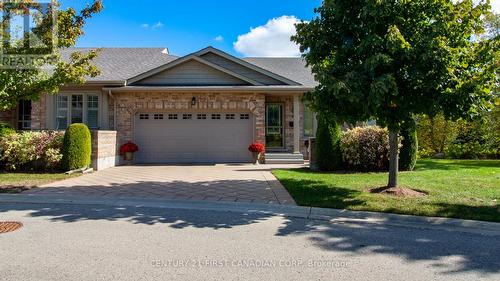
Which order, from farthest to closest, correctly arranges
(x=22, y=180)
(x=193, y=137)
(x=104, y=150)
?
(x=193, y=137), (x=104, y=150), (x=22, y=180)

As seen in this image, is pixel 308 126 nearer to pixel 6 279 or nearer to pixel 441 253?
pixel 441 253

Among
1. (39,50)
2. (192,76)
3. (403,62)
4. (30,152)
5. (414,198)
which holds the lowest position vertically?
(414,198)

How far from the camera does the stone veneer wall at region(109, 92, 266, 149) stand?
620 inches

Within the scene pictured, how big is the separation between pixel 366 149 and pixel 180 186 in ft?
21.1

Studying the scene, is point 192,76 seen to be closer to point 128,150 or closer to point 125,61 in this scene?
point 128,150

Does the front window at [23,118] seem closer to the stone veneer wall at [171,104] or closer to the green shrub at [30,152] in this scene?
the stone veneer wall at [171,104]

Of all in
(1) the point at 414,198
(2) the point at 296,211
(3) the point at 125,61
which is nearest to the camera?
(2) the point at 296,211

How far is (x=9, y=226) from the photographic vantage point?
5.52m

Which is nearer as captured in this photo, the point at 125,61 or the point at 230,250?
the point at 230,250

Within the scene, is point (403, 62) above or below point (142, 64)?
below

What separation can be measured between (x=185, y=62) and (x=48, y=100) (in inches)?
242

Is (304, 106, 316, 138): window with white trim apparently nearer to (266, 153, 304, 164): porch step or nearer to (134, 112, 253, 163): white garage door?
(266, 153, 304, 164): porch step

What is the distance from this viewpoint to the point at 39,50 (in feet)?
26.9

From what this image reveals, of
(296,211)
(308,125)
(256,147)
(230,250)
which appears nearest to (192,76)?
(256,147)
